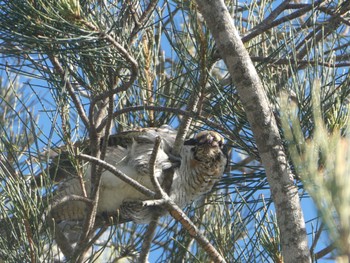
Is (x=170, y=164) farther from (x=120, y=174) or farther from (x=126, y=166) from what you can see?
(x=120, y=174)

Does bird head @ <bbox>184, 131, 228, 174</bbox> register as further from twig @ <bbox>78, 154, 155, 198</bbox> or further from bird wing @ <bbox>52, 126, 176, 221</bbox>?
twig @ <bbox>78, 154, 155, 198</bbox>

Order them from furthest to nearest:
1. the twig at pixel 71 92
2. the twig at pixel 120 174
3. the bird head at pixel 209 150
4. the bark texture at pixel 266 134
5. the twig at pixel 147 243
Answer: the bird head at pixel 209 150 → the twig at pixel 147 243 → the twig at pixel 71 92 → the twig at pixel 120 174 → the bark texture at pixel 266 134

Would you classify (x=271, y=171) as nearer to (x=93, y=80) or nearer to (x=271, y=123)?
(x=271, y=123)

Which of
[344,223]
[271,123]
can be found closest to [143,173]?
[271,123]

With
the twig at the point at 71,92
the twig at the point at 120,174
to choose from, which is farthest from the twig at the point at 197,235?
the twig at the point at 71,92

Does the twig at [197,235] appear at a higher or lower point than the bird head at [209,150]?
lower

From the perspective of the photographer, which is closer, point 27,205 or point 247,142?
point 27,205

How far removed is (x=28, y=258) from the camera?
2355 mm

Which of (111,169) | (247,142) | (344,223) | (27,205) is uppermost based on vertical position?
(247,142)

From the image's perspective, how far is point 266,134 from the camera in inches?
84.3

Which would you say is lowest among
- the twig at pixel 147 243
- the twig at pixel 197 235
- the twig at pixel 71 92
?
the twig at pixel 197 235

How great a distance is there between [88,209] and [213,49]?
833 mm

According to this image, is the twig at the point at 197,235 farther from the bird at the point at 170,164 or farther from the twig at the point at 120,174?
the bird at the point at 170,164

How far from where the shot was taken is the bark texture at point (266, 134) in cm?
196
